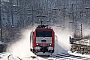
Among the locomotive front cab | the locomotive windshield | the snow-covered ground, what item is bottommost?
the snow-covered ground

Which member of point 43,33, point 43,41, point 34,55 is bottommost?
point 34,55

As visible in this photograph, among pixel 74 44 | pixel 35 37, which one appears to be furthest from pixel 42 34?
pixel 74 44

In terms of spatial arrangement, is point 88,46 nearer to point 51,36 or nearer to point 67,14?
point 51,36

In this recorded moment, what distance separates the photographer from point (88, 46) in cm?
2217

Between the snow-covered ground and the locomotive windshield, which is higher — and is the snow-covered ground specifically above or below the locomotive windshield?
below

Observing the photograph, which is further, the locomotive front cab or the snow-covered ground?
the locomotive front cab

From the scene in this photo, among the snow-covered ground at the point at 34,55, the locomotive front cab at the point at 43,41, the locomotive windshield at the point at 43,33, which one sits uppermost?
the locomotive windshield at the point at 43,33

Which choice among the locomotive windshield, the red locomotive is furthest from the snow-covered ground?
the locomotive windshield

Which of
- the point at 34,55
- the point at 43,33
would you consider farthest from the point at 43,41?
the point at 34,55

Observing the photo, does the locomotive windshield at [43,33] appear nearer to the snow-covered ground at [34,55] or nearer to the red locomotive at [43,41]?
the red locomotive at [43,41]

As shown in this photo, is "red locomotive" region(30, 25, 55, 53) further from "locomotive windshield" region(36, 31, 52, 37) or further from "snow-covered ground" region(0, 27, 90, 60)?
"snow-covered ground" region(0, 27, 90, 60)

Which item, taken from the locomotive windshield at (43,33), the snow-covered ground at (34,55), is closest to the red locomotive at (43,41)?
the locomotive windshield at (43,33)

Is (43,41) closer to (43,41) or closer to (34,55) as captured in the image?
(43,41)

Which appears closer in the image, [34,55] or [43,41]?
[43,41]
